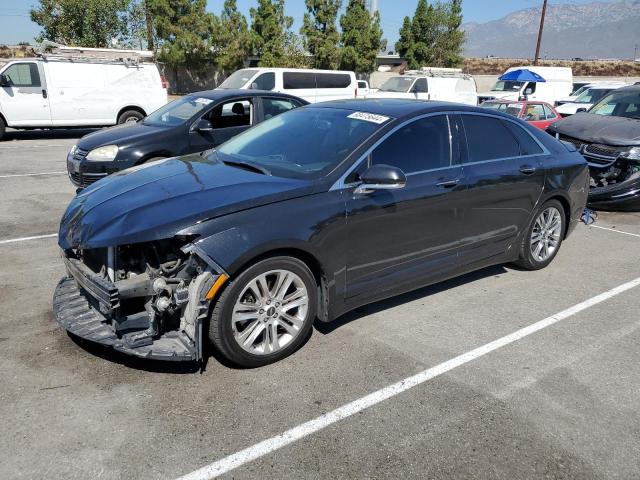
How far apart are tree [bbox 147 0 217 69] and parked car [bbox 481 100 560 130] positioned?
72.9 ft

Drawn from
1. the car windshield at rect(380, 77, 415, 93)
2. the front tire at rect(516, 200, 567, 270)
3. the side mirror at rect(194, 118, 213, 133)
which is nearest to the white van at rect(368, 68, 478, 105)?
the car windshield at rect(380, 77, 415, 93)

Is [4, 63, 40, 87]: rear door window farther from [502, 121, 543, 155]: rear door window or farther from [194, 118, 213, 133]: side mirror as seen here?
[502, 121, 543, 155]: rear door window

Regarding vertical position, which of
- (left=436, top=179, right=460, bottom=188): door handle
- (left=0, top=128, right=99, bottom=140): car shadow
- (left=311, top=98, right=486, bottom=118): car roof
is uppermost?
(left=311, top=98, right=486, bottom=118): car roof

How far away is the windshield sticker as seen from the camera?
13.6 ft

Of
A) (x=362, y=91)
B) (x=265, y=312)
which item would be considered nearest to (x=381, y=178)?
(x=265, y=312)

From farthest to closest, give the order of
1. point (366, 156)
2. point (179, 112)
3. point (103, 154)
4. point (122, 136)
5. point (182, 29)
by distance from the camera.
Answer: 1. point (182, 29)
2. point (179, 112)
3. point (122, 136)
4. point (103, 154)
5. point (366, 156)

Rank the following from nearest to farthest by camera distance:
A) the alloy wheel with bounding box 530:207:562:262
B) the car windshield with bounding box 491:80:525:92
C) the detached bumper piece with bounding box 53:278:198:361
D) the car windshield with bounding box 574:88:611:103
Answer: the detached bumper piece with bounding box 53:278:198:361 < the alloy wheel with bounding box 530:207:562:262 < the car windshield with bounding box 574:88:611:103 < the car windshield with bounding box 491:80:525:92

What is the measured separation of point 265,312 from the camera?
3486 mm

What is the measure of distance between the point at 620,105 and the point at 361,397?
335 inches

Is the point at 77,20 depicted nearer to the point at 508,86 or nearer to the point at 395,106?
the point at 508,86

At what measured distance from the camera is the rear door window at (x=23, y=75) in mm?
13461

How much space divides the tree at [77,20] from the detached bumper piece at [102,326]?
32.7m

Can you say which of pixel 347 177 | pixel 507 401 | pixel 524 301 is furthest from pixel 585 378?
pixel 347 177

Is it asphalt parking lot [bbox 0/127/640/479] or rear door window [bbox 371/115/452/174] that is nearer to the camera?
asphalt parking lot [bbox 0/127/640/479]
